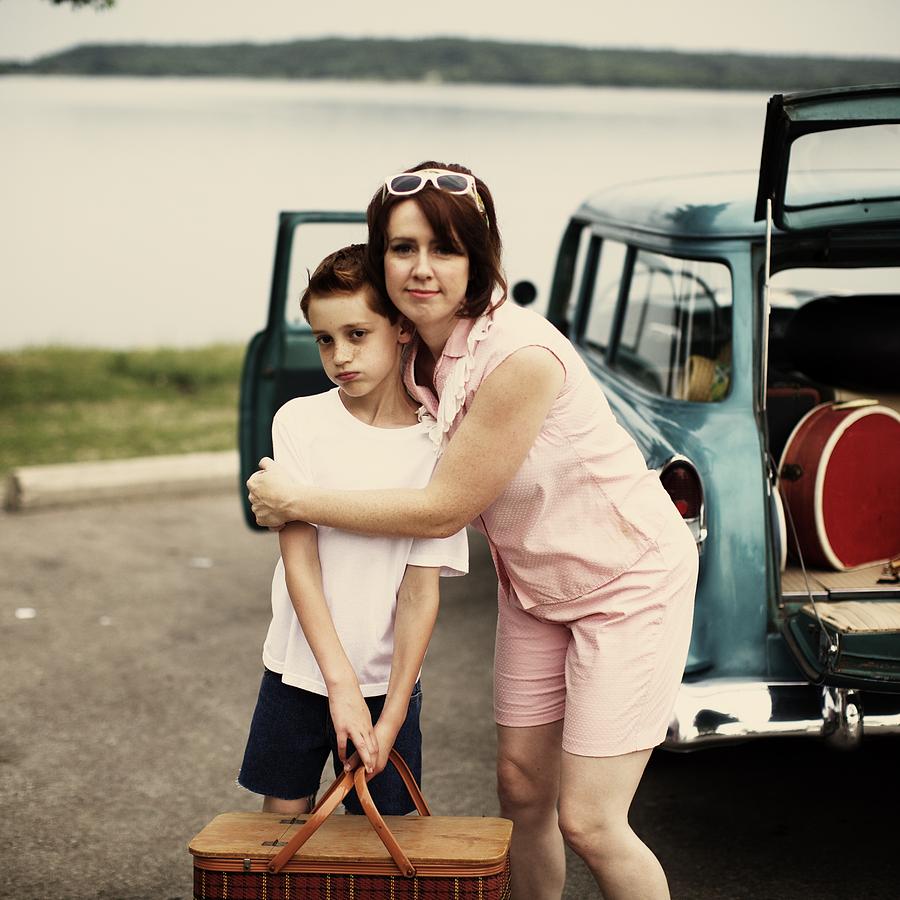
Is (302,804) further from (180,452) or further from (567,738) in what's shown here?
(180,452)

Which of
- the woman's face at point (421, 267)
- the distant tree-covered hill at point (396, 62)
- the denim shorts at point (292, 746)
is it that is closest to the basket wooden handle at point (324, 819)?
the denim shorts at point (292, 746)

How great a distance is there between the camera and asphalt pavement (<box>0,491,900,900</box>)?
128 inches

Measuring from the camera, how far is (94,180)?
27219 millimetres

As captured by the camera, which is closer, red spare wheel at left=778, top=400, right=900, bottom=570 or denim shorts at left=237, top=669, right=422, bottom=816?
denim shorts at left=237, top=669, right=422, bottom=816

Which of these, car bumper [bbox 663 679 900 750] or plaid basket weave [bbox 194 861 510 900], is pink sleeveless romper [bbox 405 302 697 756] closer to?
plaid basket weave [bbox 194 861 510 900]

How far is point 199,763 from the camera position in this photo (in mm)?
3871

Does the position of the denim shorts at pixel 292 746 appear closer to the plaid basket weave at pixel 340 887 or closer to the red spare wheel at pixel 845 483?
the plaid basket weave at pixel 340 887

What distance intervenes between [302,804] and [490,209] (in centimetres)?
117

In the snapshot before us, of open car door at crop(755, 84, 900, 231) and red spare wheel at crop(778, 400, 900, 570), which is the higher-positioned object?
open car door at crop(755, 84, 900, 231)

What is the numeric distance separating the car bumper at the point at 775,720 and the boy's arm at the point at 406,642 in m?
1.01

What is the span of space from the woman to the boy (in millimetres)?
66

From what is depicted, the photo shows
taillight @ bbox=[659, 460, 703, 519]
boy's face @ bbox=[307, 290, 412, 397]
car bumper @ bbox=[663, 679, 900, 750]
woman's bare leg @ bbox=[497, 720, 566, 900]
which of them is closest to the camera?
boy's face @ bbox=[307, 290, 412, 397]

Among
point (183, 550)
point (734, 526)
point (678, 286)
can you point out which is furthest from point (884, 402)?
point (183, 550)

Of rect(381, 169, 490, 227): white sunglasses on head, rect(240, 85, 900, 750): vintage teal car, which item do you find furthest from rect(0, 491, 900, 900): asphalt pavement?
rect(381, 169, 490, 227): white sunglasses on head
